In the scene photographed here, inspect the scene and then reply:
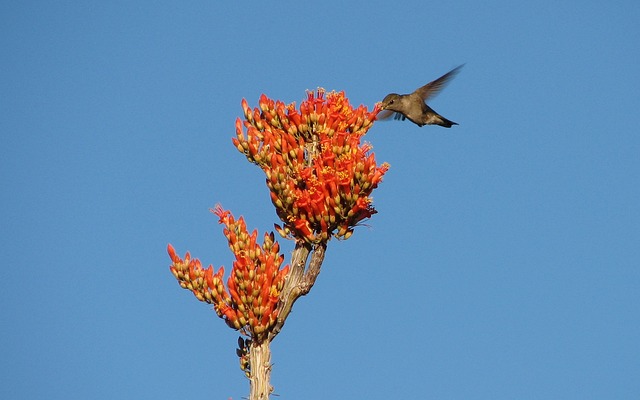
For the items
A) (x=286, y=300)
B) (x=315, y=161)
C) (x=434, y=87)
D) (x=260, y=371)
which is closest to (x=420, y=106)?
(x=434, y=87)

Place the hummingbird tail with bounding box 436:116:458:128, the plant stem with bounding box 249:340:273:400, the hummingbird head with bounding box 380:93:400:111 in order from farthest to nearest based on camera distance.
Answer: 1. the hummingbird tail with bounding box 436:116:458:128
2. the hummingbird head with bounding box 380:93:400:111
3. the plant stem with bounding box 249:340:273:400

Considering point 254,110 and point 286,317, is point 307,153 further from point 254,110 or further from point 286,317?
point 286,317

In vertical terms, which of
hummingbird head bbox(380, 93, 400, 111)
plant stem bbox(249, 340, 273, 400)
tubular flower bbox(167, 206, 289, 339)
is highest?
hummingbird head bbox(380, 93, 400, 111)

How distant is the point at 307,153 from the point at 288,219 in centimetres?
75

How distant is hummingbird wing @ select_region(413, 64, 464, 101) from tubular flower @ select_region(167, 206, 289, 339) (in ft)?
17.0

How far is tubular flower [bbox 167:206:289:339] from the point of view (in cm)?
712

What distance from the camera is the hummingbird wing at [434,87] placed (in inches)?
463

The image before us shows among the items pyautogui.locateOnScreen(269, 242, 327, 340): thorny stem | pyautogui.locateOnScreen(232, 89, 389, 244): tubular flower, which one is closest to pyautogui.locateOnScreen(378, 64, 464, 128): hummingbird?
pyautogui.locateOnScreen(232, 89, 389, 244): tubular flower

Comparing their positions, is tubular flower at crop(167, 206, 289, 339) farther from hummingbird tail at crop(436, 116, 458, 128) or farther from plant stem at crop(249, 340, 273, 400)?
hummingbird tail at crop(436, 116, 458, 128)

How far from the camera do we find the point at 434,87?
38.9 ft

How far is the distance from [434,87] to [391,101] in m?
1.17

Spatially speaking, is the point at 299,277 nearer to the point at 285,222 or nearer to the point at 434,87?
the point at 285,222

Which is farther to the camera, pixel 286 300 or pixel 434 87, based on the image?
pixel 434 87

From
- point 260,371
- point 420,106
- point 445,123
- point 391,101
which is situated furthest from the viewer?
point 445,123
